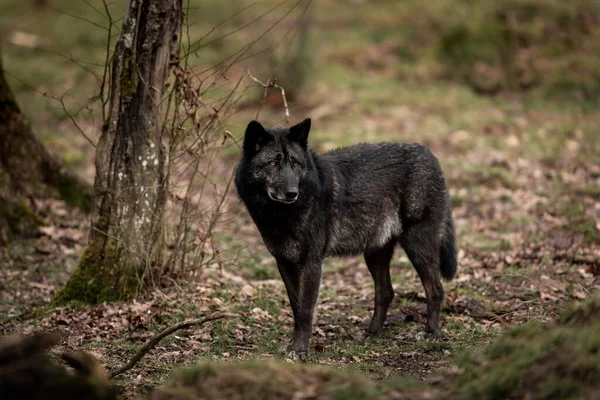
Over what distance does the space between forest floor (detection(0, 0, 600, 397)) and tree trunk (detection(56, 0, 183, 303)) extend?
1.10 ft

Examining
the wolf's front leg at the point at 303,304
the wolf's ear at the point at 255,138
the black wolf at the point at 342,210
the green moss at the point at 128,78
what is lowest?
the wolf's front leg at the point at 303,304

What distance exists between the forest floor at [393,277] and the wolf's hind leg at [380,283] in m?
0.23

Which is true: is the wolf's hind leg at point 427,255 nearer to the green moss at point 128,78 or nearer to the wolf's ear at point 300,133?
the wolf's ear at point 300,133

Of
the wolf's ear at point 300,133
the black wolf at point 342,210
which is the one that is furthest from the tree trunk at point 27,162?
the wolf's ear at point 300,133

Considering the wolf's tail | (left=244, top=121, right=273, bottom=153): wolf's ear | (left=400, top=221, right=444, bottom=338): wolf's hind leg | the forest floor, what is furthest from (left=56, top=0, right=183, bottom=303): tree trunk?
the wolf's tail

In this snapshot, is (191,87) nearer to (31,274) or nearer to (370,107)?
(31,274)

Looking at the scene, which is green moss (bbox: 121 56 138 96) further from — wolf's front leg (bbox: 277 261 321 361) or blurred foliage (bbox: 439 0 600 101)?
blurred foliage (bbox: 439 0 600 101)

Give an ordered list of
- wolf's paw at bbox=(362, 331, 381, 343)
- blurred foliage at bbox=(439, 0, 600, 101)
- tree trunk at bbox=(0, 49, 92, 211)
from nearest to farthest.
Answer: wolf's paw at bbox=(362, 331, 381, 343)
tree trunk at bbox=(0, 49, 92, 211)
blurred foliage at bbox=(439, 0, 600, 101)

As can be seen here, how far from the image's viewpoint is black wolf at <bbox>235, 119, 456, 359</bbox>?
22.0 feet

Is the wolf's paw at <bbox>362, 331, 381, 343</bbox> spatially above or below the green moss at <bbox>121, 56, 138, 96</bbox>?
below

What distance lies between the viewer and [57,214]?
1062cm

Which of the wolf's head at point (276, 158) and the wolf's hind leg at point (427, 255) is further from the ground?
the wolf's head at point (276, 158)

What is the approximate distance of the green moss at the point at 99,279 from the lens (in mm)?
7703

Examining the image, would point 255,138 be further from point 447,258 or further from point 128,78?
point 447,258
